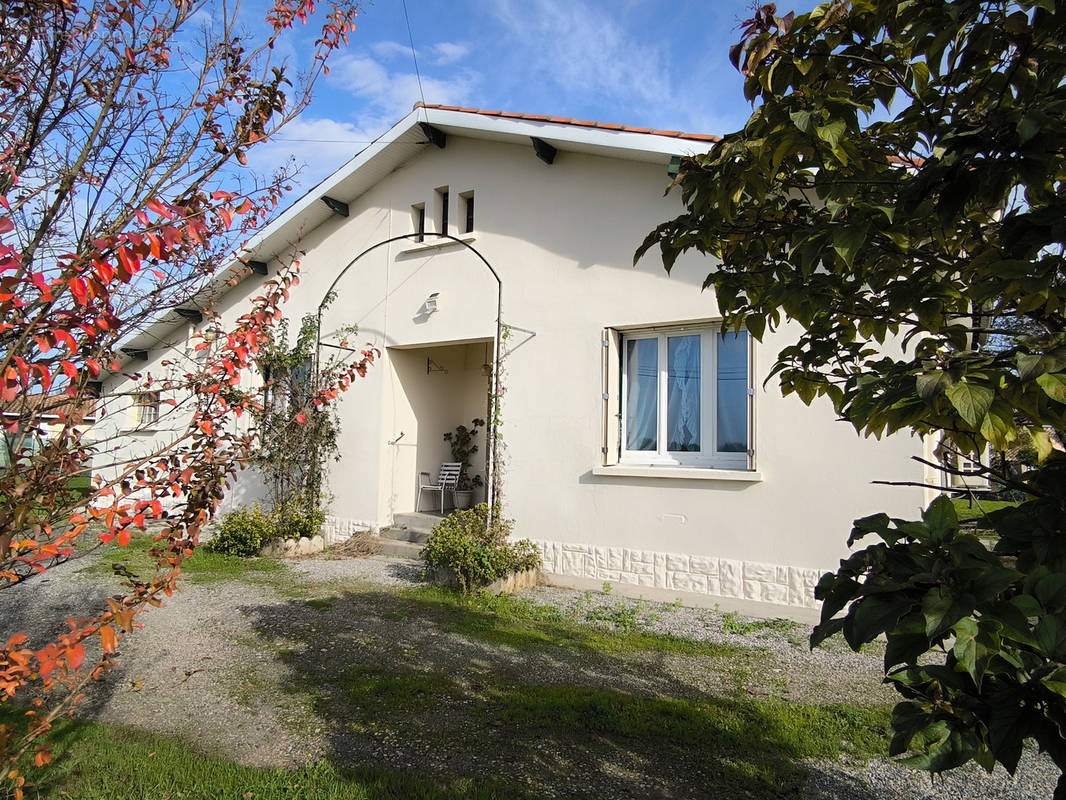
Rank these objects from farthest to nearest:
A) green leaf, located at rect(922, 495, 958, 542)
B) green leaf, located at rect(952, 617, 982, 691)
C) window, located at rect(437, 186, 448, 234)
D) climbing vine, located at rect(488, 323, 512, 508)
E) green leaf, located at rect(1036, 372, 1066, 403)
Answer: window, located at rect(437, 186, 448, 234), climbing vine, located at rect(488, 323, 512, 508), green leaf, located at rect(922, 495, 958, 542), green leaf, located at rect(1036, 372, 1066, 403), green leaf, located at rect(952, 617, 982, 691)

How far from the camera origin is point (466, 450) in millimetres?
11367

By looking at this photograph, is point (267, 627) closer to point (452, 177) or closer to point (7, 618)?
point (7, 618)

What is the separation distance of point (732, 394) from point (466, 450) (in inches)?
207

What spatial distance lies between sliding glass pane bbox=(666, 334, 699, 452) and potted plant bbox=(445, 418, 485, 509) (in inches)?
171

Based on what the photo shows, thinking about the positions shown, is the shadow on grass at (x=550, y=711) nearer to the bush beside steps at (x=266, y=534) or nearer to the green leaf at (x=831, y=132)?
the green leaf at (x=831, y=132)

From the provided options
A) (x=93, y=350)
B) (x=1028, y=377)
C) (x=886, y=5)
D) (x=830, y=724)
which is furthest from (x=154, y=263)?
(x=830, y=724)

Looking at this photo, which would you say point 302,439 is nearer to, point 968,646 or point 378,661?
point 378,661

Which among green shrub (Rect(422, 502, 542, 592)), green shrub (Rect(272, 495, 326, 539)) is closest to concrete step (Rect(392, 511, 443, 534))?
green shrub (Rect(272, 495, 326, 539))

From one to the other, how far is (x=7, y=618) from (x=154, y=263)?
238 inches

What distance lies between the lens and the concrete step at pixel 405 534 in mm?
9523

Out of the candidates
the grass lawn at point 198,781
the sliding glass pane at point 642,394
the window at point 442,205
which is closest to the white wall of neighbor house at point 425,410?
the window at point 442,205

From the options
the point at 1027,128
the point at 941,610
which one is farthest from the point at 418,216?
the point at 941,610

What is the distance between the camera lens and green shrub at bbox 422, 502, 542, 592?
23.5ft

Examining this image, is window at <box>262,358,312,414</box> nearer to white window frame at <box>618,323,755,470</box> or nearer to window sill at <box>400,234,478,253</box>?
window sill at <box>400,234,478,253</box>
